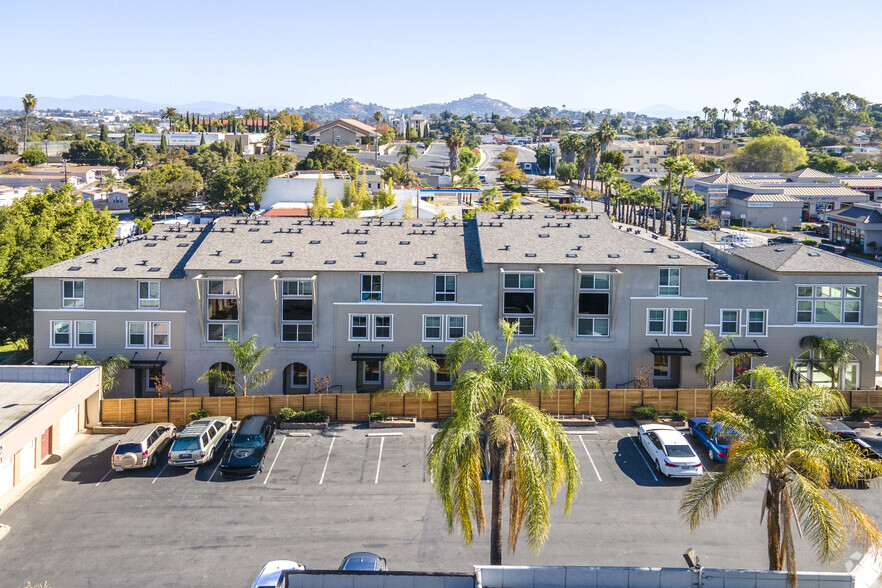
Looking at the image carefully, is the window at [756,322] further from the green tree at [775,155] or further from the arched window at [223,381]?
the green tree at [775,155]

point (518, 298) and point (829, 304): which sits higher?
point (518, 298)

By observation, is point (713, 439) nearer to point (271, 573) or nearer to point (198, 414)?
point (271, 573)

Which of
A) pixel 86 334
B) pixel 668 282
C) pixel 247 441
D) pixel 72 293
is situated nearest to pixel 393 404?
pixel 247 441

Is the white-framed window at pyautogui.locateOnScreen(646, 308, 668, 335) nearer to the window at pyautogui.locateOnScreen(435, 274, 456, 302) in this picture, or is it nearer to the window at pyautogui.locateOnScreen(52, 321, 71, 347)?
the window at pyautogui.locateOnScreen(435, 274, 456, 302)

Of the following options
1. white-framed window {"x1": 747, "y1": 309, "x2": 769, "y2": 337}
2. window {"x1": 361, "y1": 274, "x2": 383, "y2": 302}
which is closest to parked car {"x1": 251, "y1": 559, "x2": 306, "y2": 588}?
window {"x1": 361, "y1": 274, "x2": 383, "y2": 302}

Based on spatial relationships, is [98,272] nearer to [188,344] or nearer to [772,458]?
[188,344]

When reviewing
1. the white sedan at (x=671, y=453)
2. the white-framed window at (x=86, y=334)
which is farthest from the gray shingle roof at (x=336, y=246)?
the white sedan at (x=671, y=453)
